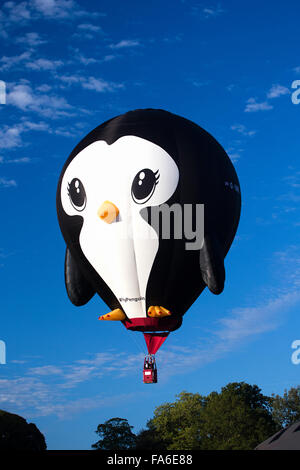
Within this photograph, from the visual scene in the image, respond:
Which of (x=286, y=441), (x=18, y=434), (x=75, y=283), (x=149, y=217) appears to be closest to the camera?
(x=149, y=217)

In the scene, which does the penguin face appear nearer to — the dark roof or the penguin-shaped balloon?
the penguin-shaped balloon

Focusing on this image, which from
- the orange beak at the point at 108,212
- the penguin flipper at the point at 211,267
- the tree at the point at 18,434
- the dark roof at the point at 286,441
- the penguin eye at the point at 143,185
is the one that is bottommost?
the dark roof at the point at 286,441

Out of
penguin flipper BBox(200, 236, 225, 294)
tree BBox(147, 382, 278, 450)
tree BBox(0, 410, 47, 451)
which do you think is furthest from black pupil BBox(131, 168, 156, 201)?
tree BBox(147, 382, 278, 450)

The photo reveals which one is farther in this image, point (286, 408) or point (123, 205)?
point (286, 408)

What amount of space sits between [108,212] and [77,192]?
1.63 metres

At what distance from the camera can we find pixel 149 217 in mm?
20266

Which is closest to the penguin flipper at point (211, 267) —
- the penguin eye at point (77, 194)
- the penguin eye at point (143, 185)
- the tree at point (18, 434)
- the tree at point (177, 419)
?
the penguin eye at point (143, 185)

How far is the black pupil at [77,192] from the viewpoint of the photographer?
2138 cm

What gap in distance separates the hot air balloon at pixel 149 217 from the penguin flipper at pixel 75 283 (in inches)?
38.1

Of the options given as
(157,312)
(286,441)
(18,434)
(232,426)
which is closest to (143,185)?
(157,312)

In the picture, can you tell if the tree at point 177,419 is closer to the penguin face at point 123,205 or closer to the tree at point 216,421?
the tree at point 216,421

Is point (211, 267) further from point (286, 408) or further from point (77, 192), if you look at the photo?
point (286, 408)

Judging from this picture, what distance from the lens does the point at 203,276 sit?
2078cm
